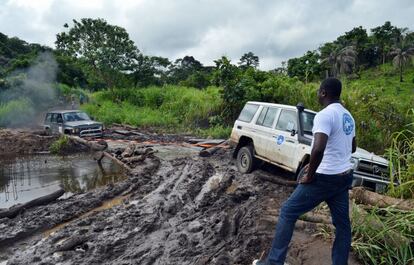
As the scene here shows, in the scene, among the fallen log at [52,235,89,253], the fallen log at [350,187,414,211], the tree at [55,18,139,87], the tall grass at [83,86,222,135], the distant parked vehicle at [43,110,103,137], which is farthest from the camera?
the tree at [55,18,139,87]

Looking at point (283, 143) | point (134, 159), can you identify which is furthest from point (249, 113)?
point (134, 159)

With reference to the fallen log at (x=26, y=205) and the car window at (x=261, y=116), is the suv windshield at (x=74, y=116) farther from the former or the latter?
the car window at (x=261, y=116)

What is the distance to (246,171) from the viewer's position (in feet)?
31.6

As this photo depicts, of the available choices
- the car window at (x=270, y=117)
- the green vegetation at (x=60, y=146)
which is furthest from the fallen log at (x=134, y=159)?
the car window at (x=270, y=117)

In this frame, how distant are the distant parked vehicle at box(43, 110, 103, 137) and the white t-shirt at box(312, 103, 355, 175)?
1566 cm

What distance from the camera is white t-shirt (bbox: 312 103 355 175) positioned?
11.8ft

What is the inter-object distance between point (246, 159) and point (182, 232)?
4.26m

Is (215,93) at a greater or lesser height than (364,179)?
greater

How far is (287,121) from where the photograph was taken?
8438 millimetres

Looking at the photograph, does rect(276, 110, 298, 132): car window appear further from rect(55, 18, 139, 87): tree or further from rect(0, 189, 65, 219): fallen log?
rect(55, 18, 139, 87): tree

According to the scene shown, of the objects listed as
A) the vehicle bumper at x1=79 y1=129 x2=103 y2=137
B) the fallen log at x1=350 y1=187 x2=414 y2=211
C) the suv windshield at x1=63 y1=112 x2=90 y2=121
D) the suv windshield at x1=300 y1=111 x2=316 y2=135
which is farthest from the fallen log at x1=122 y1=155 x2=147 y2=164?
the fallen log at x1=350 y1=187 x2=414 y2=211

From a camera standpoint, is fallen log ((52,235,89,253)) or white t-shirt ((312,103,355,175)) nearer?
white t-shirt ((312,103,355,175))

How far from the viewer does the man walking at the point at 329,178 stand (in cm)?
357

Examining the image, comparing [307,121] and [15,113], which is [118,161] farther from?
[15,113]
